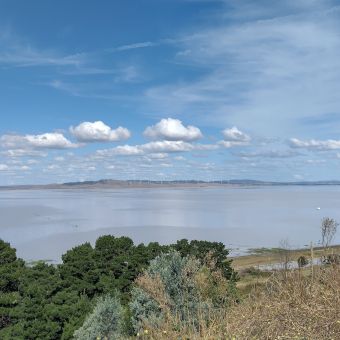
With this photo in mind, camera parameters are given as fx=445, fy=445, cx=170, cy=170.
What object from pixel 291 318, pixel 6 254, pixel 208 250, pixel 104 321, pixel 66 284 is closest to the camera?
pixel 291 318

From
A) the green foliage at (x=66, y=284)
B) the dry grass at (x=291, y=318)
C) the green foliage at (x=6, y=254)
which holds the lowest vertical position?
the green foliage at (x=66, y=284)

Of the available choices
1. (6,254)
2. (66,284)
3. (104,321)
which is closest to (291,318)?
(104,321)

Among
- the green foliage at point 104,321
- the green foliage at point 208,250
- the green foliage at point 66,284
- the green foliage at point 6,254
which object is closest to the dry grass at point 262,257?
the green foliage at point 208,250

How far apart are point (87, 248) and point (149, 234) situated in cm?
5792

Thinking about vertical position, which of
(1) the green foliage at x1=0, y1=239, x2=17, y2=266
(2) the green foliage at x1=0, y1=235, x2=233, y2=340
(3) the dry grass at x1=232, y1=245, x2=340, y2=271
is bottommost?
(3) the dry grass at x1=232, y1=245, x2=340, y2=271

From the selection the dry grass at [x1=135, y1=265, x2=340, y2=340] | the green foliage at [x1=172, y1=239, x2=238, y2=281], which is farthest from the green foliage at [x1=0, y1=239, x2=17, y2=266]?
the dry grass at [x1=135, y1=265, x2=340, y2=340]

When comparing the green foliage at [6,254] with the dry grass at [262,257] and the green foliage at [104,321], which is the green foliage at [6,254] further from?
the dry grass at [262,257]

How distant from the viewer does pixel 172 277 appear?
1379 cm

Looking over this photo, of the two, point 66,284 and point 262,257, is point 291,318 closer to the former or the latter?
point 66,284

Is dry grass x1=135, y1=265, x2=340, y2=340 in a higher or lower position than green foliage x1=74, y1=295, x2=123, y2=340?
higher

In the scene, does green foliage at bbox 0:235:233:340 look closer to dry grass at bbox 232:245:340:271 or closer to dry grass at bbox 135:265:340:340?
dry grass at bbox 135:265:340:340

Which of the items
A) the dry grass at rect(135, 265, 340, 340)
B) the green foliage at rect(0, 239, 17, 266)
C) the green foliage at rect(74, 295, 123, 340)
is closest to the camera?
the dry grass at rect(135, 265, 340, 340)

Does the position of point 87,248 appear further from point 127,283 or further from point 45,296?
point 45,296

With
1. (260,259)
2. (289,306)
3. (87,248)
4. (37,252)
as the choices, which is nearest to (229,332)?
(289,306)
